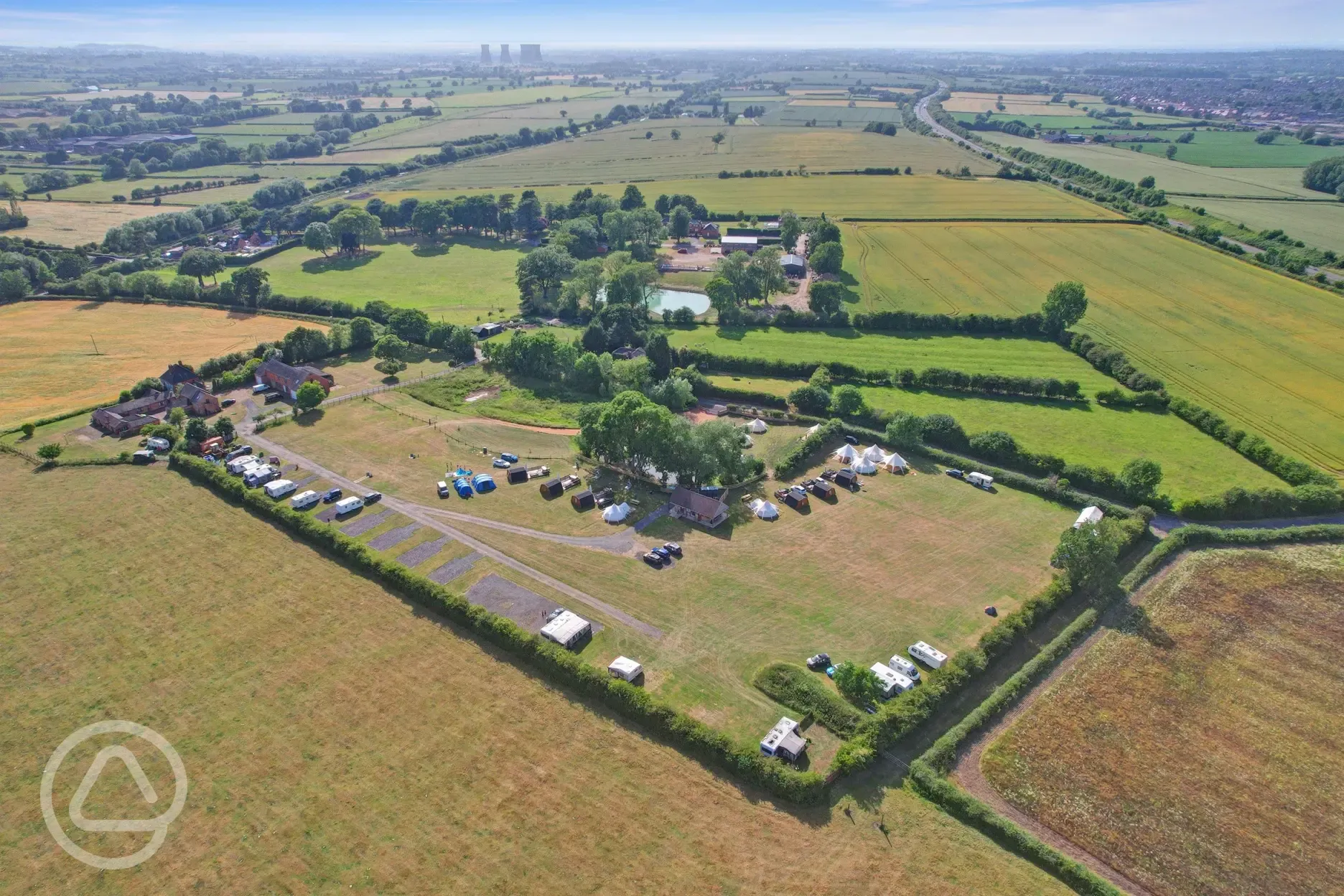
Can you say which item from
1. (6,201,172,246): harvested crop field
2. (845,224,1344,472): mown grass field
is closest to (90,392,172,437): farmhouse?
(6,201,172,246): harvested crop field

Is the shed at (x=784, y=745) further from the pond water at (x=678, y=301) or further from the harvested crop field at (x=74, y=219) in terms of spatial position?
the harvested crop field at (x=74, y=219)

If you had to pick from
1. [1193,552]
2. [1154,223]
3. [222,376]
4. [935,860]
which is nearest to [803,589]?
[935,860]

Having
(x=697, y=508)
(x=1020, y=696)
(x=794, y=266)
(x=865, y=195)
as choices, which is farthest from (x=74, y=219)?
(x=1020, y=696)

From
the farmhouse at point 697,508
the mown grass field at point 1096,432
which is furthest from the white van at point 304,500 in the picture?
the mown grass field at point 1096,432

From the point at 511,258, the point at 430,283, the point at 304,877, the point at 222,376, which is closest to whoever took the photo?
the point at 304,877

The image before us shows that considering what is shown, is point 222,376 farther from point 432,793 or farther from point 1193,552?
point 1193,552

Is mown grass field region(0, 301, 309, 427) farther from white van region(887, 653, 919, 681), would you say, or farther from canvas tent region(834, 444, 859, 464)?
white van region(887, 653, 919, 681)
